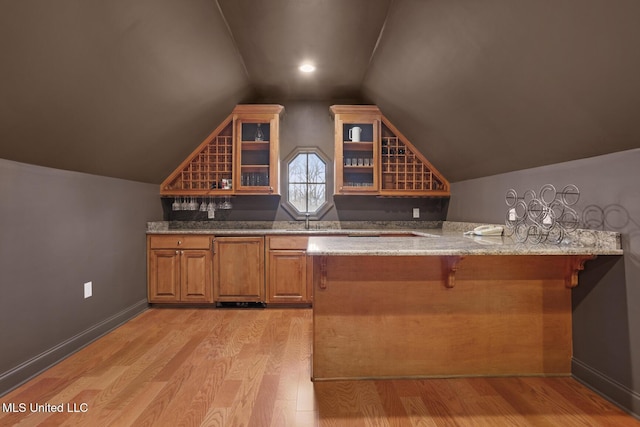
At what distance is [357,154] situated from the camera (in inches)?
161

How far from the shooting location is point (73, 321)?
247cm

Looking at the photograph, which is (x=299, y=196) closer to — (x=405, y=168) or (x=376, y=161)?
(x=376, y=161)

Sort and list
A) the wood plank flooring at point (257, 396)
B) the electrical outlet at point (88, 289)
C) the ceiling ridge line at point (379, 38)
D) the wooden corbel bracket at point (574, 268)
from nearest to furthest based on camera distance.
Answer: the wood plank flooring at point (257, 396) < the wooden corbel bracket at point (574, 268) < the ceiling ridge line at point (379, 38) < the electrical outlet at point (88, 289)

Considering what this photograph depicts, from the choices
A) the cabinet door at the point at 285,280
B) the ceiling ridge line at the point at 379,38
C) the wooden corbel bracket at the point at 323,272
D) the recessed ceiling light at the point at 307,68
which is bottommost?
the cabinet door at the point at 285,280

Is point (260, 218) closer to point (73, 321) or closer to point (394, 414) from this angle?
point (73, 321)

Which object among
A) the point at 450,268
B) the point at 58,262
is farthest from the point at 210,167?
the point at 450,268

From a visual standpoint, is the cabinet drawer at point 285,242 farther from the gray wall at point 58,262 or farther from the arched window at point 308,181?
the gray wall at point 58,262

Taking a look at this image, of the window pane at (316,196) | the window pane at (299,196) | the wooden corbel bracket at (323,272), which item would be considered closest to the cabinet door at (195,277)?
the window pane at (299,196)

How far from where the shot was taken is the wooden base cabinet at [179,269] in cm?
356

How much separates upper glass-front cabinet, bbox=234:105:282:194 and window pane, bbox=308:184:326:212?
0.57 metres

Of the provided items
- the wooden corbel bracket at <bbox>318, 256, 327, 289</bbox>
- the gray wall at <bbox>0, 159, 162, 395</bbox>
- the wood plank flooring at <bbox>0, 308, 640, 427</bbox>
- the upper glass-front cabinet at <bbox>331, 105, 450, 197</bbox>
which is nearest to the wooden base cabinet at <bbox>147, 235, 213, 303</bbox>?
the gray wall at <bbox>0, 159, 162, 395</bbox>

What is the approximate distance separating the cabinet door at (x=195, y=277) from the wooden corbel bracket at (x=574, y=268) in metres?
3.22

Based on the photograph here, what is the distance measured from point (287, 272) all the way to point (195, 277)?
1028 millimetres

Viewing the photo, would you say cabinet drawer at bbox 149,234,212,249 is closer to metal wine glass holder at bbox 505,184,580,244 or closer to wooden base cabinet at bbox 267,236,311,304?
wooden base cabinet at bbox 267,236,311,304
